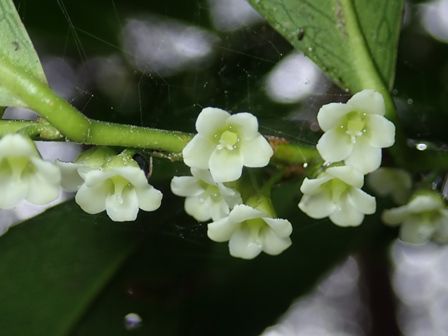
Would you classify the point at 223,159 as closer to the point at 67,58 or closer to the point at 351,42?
the point at 351,42

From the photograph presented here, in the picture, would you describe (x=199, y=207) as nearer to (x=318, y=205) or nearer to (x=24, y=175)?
(x=318, y=205)

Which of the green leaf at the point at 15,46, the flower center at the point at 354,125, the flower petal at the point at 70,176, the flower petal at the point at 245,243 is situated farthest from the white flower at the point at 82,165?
the flower center at the point at 354,125

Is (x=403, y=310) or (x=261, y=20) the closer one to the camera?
(x=261, y=20)

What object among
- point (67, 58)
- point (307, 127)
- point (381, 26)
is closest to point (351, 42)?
point (381, 26)

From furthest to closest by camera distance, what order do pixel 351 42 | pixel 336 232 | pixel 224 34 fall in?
pixel 336 232 → pixel 224 34 → pixel 351 42

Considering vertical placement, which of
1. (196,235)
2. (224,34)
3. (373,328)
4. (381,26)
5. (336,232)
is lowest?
(373,328)

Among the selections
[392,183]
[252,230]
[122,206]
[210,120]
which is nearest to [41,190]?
[122,206]
